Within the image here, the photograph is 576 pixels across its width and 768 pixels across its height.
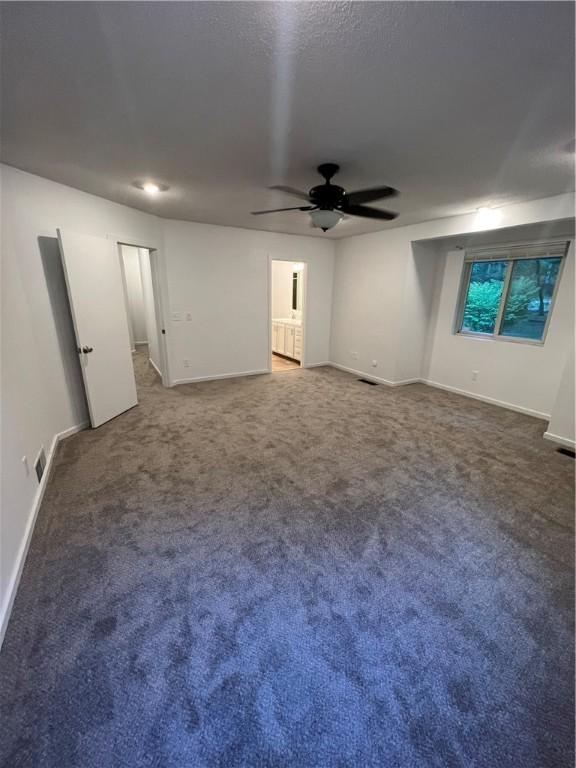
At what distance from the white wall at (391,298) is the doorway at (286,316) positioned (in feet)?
3.15

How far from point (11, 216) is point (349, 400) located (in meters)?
4.03

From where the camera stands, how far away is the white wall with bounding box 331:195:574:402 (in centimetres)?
443

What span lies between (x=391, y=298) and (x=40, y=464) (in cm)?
474

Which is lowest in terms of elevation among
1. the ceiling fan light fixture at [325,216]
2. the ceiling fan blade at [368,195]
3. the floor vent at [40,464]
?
the floor vent at [40,464]

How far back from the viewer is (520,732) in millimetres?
1141

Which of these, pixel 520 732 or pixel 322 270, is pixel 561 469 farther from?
pixel 322 270

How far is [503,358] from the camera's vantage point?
4.21 meters

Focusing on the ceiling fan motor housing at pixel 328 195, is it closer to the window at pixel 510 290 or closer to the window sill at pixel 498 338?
the window at pixel 510 290

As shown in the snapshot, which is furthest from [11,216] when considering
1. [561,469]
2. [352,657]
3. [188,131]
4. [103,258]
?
[561,469]

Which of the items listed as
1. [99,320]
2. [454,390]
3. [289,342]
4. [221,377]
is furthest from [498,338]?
[99,320]

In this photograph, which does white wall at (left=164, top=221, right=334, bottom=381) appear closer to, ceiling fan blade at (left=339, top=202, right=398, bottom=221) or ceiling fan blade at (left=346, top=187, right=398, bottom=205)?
ceiling fan blade at (left=339, top=202, right=398, bottom=221)

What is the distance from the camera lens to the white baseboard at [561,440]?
3223mm

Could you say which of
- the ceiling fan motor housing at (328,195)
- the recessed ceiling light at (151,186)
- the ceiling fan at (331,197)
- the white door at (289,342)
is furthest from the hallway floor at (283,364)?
the ceiling fan motor housing at (328,195)

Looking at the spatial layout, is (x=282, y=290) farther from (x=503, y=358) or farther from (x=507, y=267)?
(x=503, y=358)
